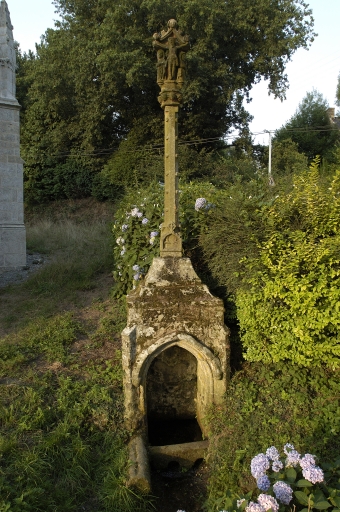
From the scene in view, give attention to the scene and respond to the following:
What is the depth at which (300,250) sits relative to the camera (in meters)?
3.65

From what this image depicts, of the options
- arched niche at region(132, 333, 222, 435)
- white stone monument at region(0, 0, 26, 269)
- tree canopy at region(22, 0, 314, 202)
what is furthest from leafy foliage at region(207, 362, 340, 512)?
tree canopy at region(22, 0, 314, 202)

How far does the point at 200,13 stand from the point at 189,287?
15.7 meters

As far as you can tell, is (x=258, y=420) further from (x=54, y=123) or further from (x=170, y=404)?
(x=54, y=123)

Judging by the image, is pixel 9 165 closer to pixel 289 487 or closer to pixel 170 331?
pixel 170 331

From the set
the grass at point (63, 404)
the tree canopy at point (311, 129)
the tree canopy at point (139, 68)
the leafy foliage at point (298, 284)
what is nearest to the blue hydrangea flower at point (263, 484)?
the grass at point (63, 404)

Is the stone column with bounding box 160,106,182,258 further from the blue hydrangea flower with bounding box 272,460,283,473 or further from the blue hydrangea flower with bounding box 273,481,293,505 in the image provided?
the blue hydrangea flower with bounding box 273,481,293,505

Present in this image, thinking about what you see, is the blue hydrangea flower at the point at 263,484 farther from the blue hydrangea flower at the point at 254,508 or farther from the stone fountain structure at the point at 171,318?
A: the stone fountain structure at the point at 171,318

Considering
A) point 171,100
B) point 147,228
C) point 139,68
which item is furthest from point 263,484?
point 139,68

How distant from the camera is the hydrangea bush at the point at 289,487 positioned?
2072 millimetres

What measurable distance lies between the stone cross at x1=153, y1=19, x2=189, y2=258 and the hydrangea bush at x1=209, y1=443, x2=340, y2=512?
2335mm

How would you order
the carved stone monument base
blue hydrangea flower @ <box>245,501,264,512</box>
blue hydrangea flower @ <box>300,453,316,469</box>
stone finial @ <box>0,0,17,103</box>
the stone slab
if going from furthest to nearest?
stone finial @ <box>0,0,17,103</box> → the carved stone monument base → the stone slab → blue hydrangea flower @ <box>300,453,316,469</box> → blue hydrangea flower @ <box>245,501,264,512</box>

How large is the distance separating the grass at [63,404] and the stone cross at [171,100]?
5.48ft

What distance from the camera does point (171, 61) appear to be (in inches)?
162

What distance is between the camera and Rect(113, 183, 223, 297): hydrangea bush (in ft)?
16.4
